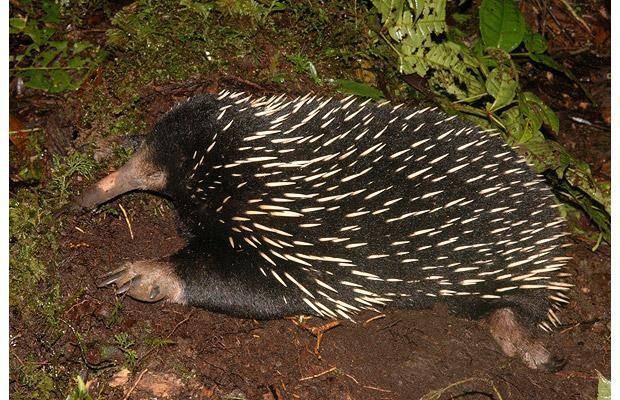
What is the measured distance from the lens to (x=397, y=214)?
4.18 metres

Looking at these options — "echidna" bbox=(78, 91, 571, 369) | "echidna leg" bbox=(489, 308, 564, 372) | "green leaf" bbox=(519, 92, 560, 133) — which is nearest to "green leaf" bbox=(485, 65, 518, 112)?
"green leaf" bbox=(519, 92, 560, 133)

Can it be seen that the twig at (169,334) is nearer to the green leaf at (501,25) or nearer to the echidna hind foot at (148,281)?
the echidna hind foot at (148,281)

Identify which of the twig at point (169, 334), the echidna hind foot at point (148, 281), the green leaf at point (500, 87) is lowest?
the twig at point (169, 334)

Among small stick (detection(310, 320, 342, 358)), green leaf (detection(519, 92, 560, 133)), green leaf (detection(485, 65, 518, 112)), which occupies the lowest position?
small stick (detection(310, 320, 342, 358))

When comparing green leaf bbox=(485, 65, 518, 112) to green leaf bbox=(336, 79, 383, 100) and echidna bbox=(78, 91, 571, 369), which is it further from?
echidna bbox=(78, 91, 571, 369)

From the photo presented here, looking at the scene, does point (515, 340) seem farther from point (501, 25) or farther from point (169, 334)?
point (501, 25)

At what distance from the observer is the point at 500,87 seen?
536 cm

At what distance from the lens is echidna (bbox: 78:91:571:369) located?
13.5 ft

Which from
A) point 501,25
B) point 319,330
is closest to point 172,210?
point 319,330

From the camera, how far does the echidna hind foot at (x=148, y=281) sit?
418 cm

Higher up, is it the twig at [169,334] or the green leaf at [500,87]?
the green leaf at [500,87]

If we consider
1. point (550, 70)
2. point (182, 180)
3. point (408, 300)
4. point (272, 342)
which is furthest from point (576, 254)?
point (182, 180)

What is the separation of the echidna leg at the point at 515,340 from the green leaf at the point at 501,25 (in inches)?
90.3

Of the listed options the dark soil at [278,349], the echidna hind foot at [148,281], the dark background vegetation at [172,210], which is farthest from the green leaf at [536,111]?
the echidna hind foot at [148,281]
